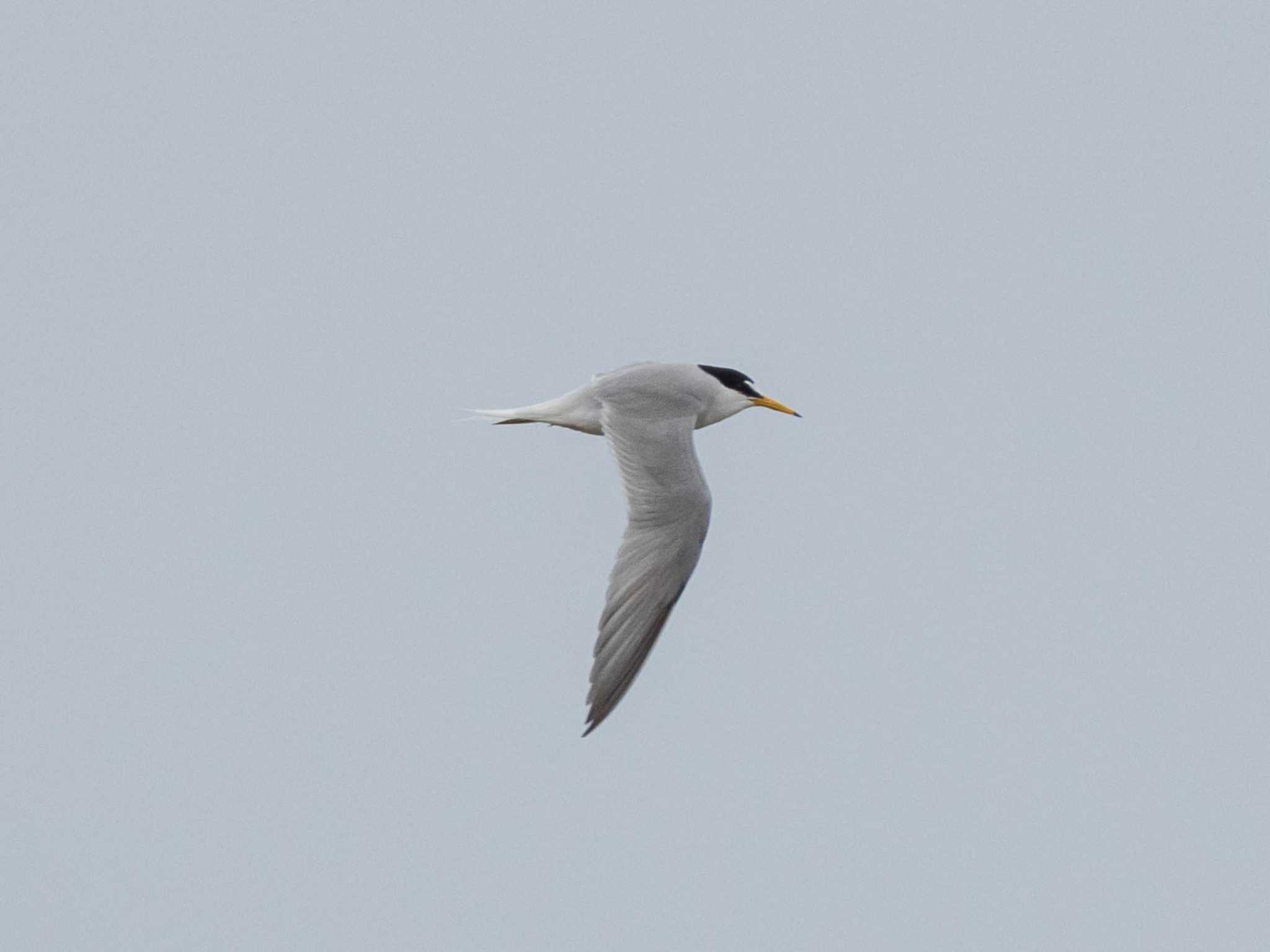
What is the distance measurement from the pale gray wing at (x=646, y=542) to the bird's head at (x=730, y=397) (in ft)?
2.04

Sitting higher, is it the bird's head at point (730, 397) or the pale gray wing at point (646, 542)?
the bird's head at point (730, 397)

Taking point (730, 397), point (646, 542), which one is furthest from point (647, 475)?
point (730, 397)

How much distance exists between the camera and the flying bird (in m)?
10.1

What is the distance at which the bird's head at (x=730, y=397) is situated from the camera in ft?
40.3

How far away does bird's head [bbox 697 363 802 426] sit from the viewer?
12.3 metres

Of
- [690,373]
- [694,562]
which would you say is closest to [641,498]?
[694,562]

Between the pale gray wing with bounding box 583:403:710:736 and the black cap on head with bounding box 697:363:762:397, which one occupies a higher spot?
the black cap on head with bounding box 697:363:762:397

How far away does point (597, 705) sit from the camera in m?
9.88

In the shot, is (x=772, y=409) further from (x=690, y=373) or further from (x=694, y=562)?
(x=694, y=562)

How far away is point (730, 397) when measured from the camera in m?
12.4

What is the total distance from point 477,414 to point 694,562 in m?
2.19

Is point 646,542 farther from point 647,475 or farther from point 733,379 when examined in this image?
point 733,379

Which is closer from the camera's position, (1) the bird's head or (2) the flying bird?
→ (2) the flying bird

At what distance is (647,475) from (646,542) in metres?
0.56
